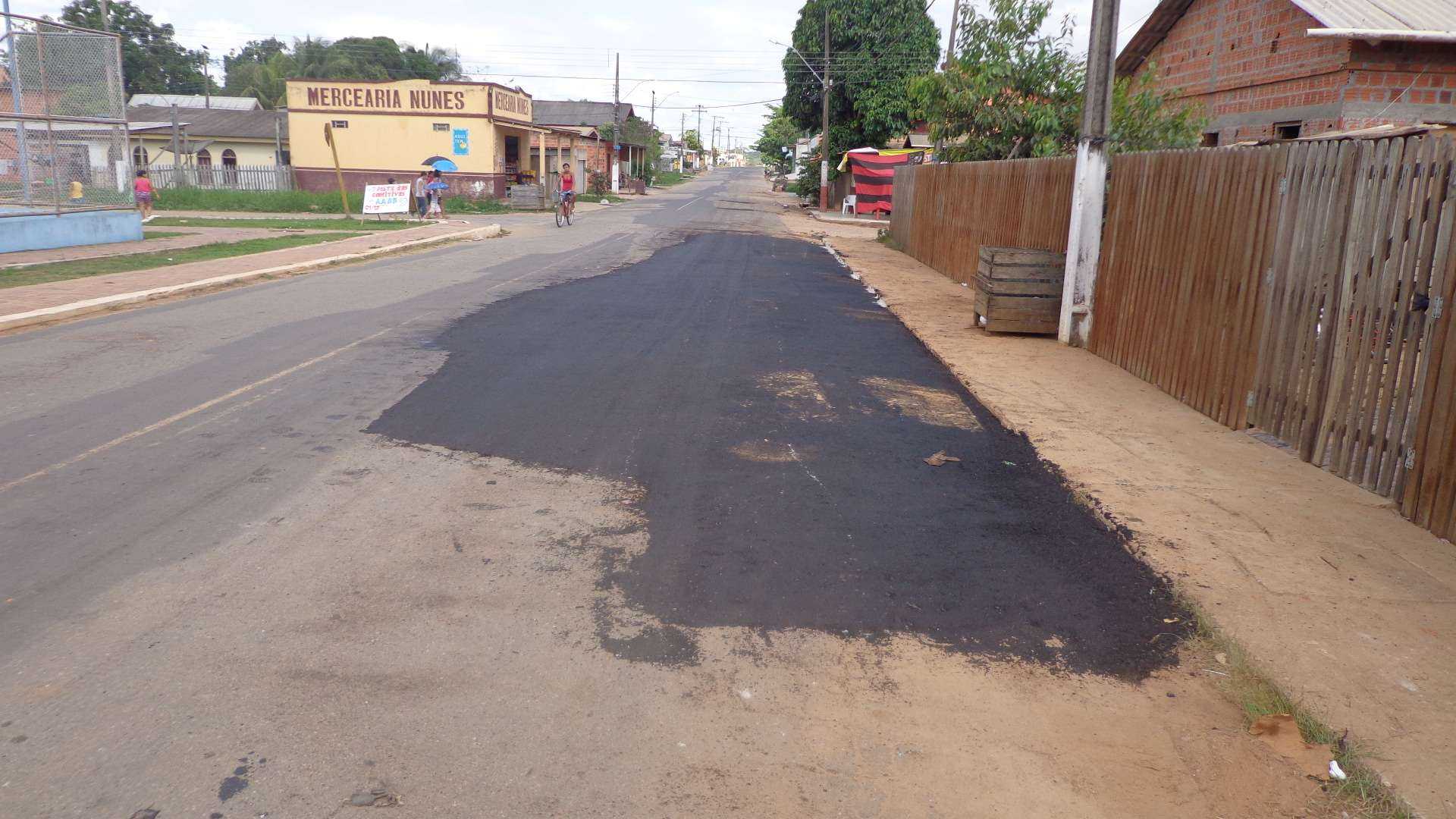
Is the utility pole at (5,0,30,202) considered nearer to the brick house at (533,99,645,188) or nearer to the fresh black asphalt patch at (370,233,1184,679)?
the fresh black asphalt patch at (370,233,1184,679)

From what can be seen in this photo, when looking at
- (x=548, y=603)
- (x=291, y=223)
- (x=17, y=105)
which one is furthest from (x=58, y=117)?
(x=548, y=603)

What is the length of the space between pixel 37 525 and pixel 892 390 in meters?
6.60

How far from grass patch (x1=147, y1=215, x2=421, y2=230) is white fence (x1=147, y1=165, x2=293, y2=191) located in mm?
11484

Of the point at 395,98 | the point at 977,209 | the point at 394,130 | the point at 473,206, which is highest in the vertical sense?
the point at 395,98

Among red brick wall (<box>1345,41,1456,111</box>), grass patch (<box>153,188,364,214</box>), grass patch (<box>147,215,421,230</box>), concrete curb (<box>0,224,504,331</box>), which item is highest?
red brick wall (<box>1345,41,1456,111</box>)

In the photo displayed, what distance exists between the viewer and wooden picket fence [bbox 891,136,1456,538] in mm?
5664

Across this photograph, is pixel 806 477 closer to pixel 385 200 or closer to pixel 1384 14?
pixel 1384 14

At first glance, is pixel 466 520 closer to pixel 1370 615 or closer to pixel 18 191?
pixel 1370 615

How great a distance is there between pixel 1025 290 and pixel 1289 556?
7.49m

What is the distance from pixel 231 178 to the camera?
43938 millimetres

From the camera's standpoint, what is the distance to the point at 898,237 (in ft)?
94.0

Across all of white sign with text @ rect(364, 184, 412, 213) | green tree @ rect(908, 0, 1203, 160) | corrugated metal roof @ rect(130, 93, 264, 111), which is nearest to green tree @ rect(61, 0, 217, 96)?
corrugated metal roof @ rect(130, 93, 264, 111)

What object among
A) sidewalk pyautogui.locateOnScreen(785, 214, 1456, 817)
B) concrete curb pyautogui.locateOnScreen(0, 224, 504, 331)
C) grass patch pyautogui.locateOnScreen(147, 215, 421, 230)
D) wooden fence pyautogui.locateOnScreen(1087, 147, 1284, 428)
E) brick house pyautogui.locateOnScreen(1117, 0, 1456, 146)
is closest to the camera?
sidewalk pyautogui.locateOnScreen(785, 214, 1456, 817)

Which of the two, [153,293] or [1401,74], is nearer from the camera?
[1401,74]
